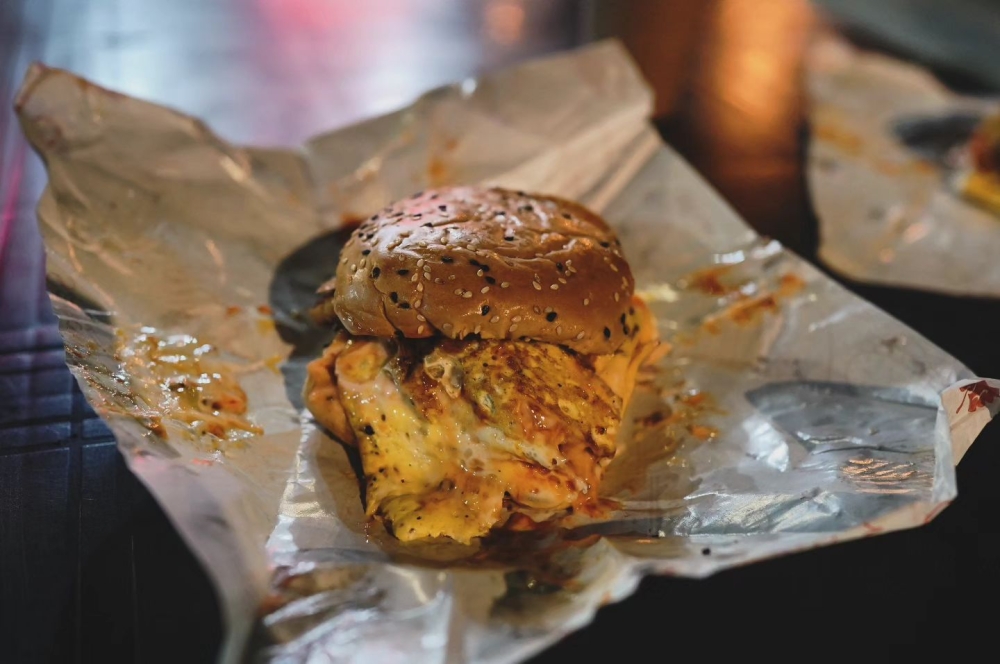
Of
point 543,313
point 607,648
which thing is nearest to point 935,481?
point 607,648

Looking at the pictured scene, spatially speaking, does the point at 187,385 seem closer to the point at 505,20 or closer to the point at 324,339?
the point at 324,339

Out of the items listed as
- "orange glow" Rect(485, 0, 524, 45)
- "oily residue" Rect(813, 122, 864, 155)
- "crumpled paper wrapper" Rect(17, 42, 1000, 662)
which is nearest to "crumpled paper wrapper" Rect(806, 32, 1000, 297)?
"oily residue" Rect(813, 122, 864, 155)

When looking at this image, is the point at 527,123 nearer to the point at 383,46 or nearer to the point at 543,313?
the point at 543,313

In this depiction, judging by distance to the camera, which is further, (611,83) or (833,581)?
(611,83)

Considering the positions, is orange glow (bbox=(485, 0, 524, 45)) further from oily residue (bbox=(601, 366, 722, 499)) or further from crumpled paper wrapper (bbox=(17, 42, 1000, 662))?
oily residue (bbox=(601, 366, 722, 499))

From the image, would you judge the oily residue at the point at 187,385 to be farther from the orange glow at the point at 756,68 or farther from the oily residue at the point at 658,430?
the orange glow at the point at 756,68

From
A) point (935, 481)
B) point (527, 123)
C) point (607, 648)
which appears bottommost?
point (607, 648)
